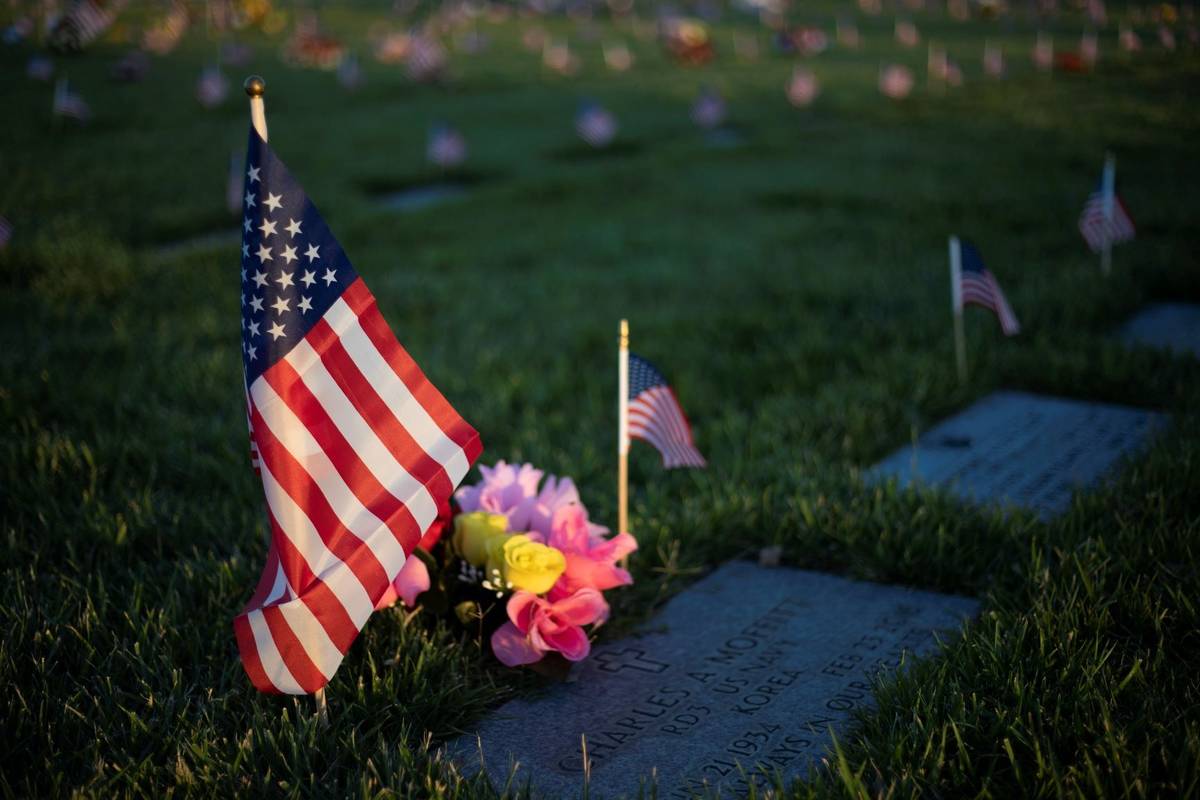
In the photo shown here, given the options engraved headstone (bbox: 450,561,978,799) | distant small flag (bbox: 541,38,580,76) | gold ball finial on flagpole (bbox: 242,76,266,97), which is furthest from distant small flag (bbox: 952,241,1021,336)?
distant small flag (bbox: 541,38,580,76)

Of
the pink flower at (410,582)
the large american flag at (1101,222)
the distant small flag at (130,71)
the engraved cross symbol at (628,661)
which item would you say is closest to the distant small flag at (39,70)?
the distant small flag at (130,71)

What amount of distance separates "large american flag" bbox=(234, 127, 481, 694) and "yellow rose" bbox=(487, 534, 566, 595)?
0.40 meters

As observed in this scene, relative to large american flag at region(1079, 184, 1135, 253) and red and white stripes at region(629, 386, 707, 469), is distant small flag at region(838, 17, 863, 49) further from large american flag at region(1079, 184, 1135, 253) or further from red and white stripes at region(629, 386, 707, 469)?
red and white stripes at region(629, 386, 707, 469)

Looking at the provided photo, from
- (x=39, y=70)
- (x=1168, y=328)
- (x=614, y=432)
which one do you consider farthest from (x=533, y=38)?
(x=614, y=432)

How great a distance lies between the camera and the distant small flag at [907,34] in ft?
105

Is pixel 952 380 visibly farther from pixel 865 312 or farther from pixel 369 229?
pixel 369 229

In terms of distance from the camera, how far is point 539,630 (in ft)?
9.06

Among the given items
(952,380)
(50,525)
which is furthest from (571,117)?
(50,525)

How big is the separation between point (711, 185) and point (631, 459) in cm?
790

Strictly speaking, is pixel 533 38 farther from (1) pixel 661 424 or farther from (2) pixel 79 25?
(1) pixel 661 424

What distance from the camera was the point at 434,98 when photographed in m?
Result: 20.1

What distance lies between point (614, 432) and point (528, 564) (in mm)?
2091

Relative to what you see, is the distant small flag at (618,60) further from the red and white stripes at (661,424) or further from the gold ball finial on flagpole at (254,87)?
the gold ball finial on flagpole at (254,87)

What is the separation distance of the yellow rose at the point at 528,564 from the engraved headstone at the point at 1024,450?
157cm
